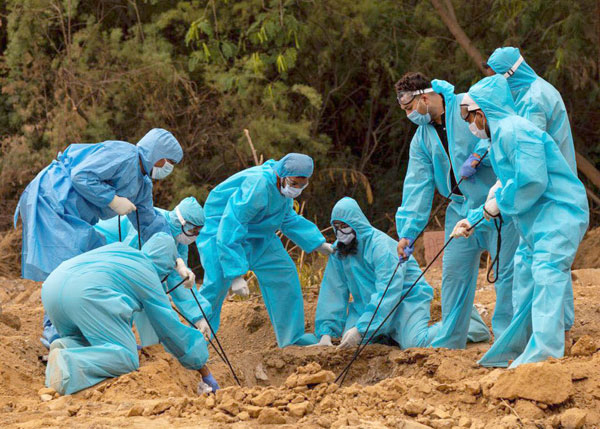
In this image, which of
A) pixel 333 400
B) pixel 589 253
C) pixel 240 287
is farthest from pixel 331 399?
pixel 589 253

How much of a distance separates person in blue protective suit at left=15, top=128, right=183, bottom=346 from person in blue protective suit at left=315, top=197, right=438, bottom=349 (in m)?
1.62

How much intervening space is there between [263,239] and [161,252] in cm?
183

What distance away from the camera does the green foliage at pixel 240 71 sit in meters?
12.0

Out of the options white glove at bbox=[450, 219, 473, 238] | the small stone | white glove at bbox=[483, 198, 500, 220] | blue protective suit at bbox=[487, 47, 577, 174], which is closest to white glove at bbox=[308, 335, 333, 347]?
white glove at bbox=[450, 219, 473, 238]

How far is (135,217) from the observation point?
262 inches

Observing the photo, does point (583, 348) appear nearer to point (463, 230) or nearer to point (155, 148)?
point (463, 230)

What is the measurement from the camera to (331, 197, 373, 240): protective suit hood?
711cm

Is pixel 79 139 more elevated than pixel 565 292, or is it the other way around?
pixel 565 292

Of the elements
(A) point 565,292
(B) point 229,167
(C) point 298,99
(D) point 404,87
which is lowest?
(B) point 229,167

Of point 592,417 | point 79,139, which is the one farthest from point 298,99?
point 592,417

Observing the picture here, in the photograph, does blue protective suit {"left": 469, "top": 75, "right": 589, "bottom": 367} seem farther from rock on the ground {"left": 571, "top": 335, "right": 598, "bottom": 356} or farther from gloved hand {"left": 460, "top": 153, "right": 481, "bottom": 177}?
gloved hand {"left": 460, "top": 153, "right": 481, "bottom": 177}

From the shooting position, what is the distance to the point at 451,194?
6.39m

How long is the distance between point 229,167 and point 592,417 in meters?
9.05

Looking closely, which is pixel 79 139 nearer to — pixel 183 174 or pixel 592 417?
pixel 183 174
